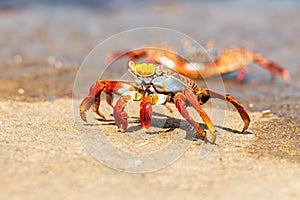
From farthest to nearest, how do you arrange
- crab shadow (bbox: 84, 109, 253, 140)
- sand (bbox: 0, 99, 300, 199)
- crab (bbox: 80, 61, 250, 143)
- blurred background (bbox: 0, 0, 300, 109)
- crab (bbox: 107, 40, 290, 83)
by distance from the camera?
crab (bbox: 107, 40, 290, 83) < blurred background (bbox: 0, 0, 300, 109) < crab shadow (bbox: 84, 109, 253, 140) < crab (bbox: 80, 61, 250, 143) < sand (bbox: 0, 99, 300, 199)

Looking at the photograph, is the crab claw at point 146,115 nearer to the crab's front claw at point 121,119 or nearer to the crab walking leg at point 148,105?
the crab walking leg at point 148,105

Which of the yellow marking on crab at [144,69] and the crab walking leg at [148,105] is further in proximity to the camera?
the yellow marking on crab at [144,69]

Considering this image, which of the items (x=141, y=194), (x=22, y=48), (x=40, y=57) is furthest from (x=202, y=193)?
(x=22, y=48)

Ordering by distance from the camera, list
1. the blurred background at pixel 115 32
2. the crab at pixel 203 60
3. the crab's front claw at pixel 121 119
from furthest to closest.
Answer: the crab at pixel 203 60
the blurred background at pixel 115 32
the crab's front claw at pixel 121 119

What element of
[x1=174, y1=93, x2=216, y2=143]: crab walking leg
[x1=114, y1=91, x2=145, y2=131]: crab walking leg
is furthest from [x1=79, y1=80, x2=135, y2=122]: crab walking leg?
[x1=174, y1=93, x2=216, y2=143]: crab walking leg

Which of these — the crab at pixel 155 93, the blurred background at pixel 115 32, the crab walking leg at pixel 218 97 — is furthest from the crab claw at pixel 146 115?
the blurred background at pixel 115 32

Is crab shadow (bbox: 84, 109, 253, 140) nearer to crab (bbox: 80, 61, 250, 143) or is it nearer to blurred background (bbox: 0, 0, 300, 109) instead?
crab (bbox: 80, 61, 250, 143)
